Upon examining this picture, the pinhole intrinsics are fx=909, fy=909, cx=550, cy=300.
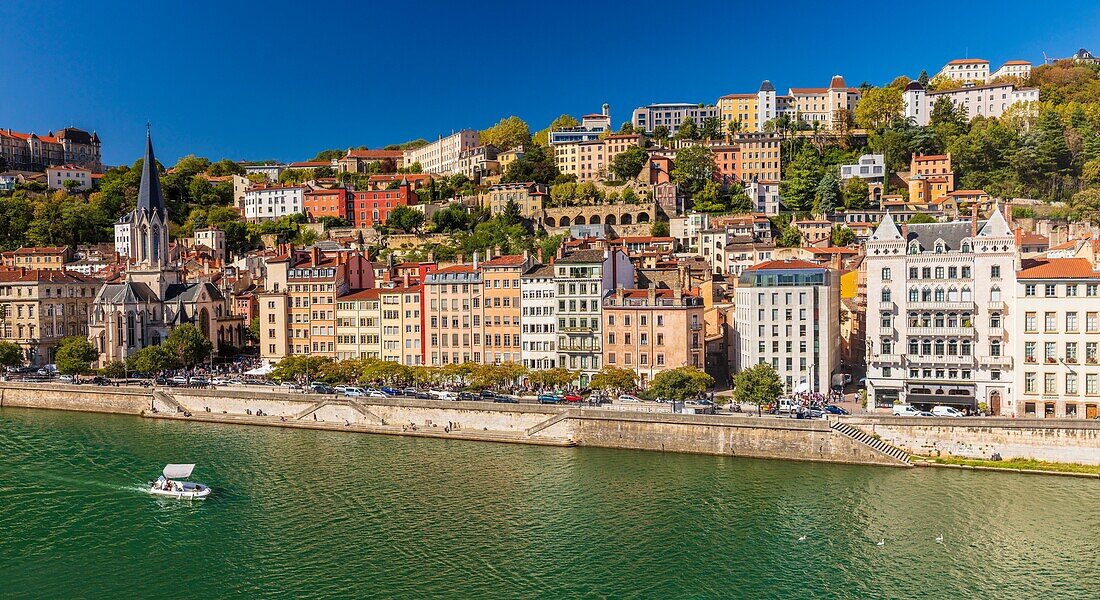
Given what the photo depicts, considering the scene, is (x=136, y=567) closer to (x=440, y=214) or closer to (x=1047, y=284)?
(x=1047, y=284)

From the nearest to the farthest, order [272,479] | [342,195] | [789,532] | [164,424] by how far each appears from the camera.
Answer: [789,532]
[272,479]
[164,424]
[342,195]

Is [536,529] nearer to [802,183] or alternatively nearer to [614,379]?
[614,379]

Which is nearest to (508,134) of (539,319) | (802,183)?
(802,183)

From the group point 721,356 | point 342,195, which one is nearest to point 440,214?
point 342,195

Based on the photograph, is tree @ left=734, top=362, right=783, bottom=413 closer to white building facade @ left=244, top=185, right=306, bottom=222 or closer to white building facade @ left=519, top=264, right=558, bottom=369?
white building facade @ left=519, top=264, right=558, bottom=369

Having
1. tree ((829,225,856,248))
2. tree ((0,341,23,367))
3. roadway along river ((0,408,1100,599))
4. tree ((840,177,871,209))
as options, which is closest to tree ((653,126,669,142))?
tree ((840,177,871,209))
